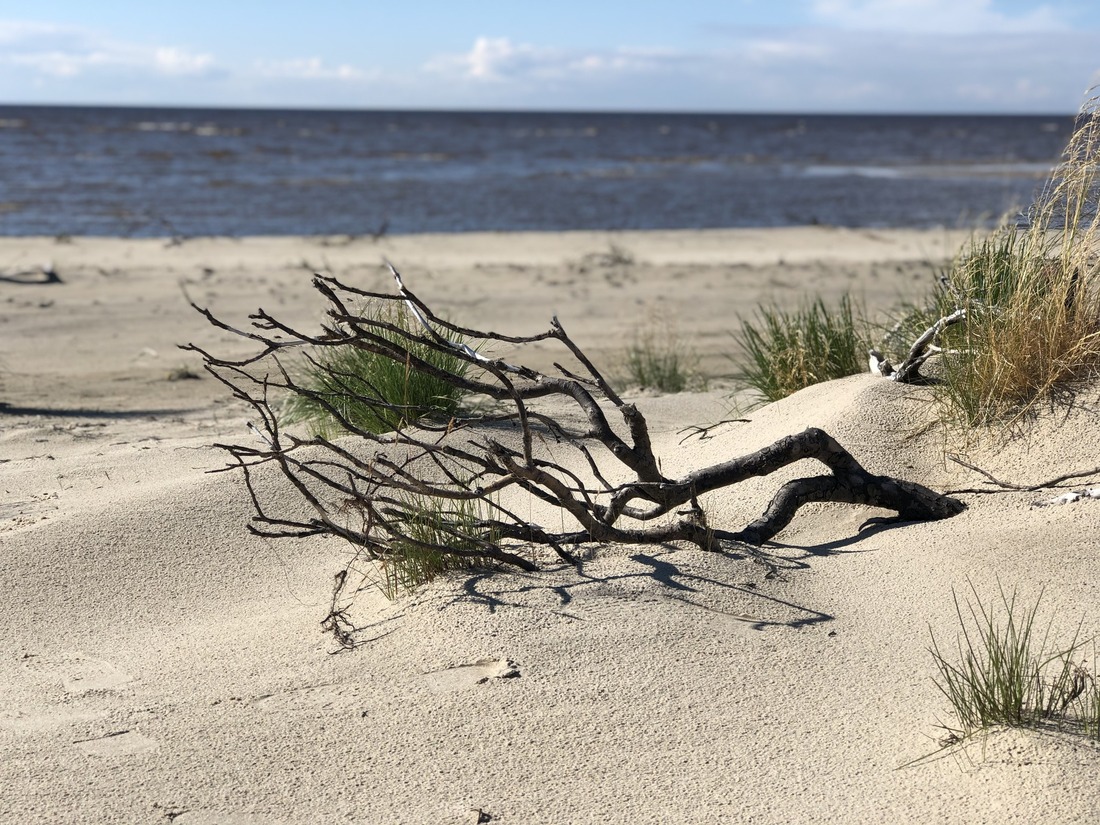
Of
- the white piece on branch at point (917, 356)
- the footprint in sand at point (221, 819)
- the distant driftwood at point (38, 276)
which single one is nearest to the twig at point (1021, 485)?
the white piece on branch at point (917, 356)

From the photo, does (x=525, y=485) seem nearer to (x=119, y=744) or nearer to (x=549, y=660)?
(x=549, y=660)

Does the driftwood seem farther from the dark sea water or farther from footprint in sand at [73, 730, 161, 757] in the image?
the dark sea water

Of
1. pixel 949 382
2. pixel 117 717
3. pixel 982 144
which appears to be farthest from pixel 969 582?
pixel 982 144

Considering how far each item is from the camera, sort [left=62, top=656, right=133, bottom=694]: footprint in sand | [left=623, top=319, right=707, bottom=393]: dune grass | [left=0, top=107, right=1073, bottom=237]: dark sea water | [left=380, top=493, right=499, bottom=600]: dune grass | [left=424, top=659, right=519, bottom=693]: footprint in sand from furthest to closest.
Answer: [left=0, top=107, right=1073, bottom=237]: dark sea water, [left=623, top=319, right=707, bottom=393]: dune grass, [left=380, top=493, right=499, bottom=600]: dune grass, [left=62, top=656, right=133, bottom=694]: footprint in sand, [left=424, top=659, right=519, bottom=693]: footprint in sand

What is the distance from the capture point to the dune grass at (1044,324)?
346 centimetres

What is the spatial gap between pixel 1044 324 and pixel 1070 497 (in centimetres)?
62

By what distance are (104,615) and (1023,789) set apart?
243 centimetres

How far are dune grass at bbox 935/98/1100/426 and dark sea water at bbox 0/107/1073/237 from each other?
6.28 ft

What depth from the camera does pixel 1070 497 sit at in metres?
3.14

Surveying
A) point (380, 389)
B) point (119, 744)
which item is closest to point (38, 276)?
point (380, 389)

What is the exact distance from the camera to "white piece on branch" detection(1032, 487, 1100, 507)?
3.14 m

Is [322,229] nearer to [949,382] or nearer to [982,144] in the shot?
[949,382]

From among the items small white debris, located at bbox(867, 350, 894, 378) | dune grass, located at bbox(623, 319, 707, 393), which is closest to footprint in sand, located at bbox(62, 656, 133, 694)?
small white debris, located at bbox(867, 350, 894, 378)

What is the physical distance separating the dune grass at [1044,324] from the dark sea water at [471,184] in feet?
6.28
